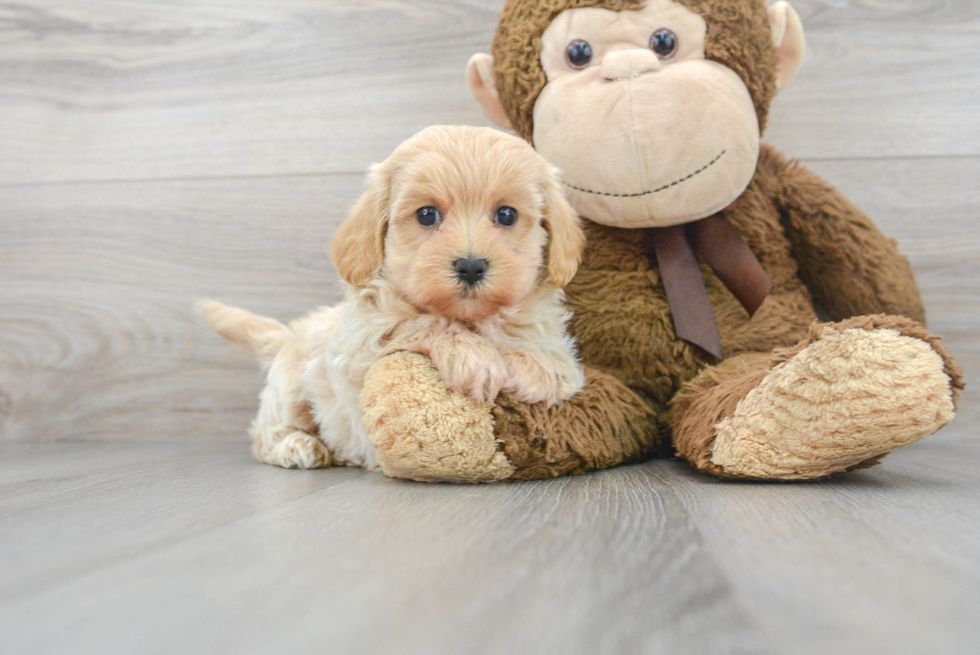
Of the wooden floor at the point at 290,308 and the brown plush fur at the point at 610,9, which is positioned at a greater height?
the brown plush fur at the point at 610,9

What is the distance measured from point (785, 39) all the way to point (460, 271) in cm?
73

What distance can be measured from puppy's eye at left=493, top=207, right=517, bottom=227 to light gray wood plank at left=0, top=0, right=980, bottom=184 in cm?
65

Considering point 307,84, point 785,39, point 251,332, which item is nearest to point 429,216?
point 251,332

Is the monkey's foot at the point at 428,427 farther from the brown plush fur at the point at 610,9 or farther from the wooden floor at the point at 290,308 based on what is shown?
the brown plush fur at the point at 610,9

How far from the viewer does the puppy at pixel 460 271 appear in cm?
95

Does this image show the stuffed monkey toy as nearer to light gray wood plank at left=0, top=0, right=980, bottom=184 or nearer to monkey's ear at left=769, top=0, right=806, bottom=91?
monkey's ear at left=769, top=0, right=806, bottom=91

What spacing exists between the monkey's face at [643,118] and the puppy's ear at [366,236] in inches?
11.1

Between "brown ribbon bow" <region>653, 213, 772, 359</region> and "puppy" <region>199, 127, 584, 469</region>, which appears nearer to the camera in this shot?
"puppy" <region>199, 127, 584, 469</region>

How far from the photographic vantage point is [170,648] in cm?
45

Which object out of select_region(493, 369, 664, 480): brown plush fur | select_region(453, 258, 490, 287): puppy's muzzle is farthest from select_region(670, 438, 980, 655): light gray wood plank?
select_region(453, 258, 490, 287): puppy's muzzle

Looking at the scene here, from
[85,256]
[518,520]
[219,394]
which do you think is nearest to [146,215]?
[85,256]

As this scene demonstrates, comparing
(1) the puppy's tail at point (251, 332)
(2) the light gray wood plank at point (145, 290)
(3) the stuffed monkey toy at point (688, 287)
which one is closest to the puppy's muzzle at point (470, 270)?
(3) the stuffed monkey toy at point (688, 287)

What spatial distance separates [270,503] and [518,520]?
1.06 ft

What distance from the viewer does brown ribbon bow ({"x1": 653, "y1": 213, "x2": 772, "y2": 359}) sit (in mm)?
1145
